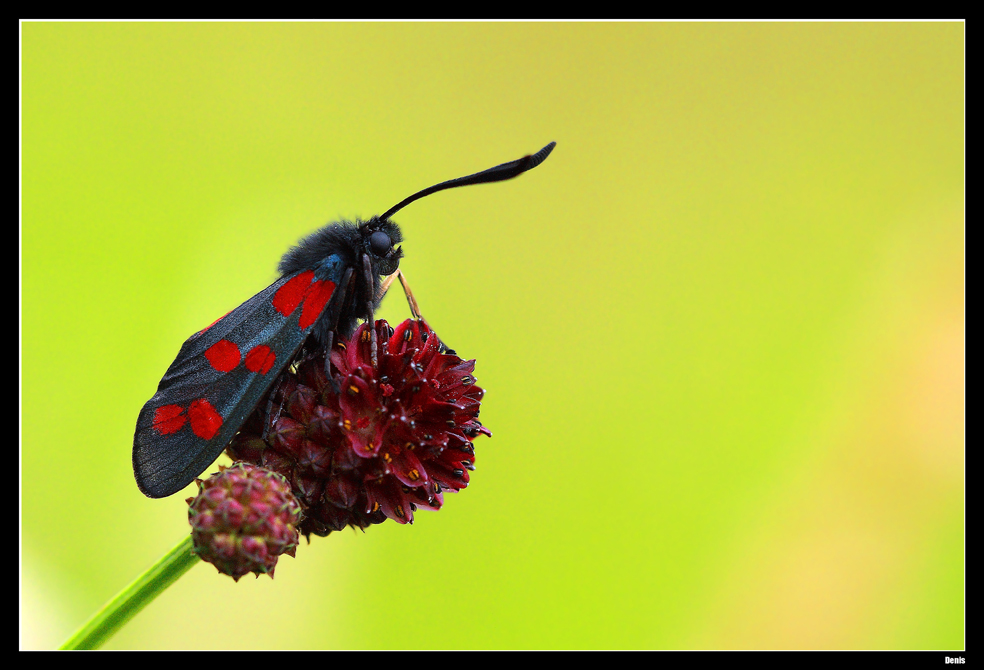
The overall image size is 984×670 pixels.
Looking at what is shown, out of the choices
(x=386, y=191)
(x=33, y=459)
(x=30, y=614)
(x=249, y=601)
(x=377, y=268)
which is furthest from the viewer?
(x=386, y=191)

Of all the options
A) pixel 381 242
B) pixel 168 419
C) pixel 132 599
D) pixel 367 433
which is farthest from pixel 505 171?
pixel 132 599

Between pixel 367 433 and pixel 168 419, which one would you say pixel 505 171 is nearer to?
pixel 367 433

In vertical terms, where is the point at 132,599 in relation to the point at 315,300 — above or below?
below

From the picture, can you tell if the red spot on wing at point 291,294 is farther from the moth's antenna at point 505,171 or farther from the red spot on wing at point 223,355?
the moth's antenna at point 505,171

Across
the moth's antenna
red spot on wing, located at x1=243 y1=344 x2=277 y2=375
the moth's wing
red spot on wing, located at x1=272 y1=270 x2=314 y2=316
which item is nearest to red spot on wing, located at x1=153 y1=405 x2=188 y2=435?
the moth's wing

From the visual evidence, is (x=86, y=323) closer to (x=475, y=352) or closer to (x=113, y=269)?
(x=113, y=269)

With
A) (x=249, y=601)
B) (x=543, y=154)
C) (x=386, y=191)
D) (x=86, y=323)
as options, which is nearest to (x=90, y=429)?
(x=86, y=323)
